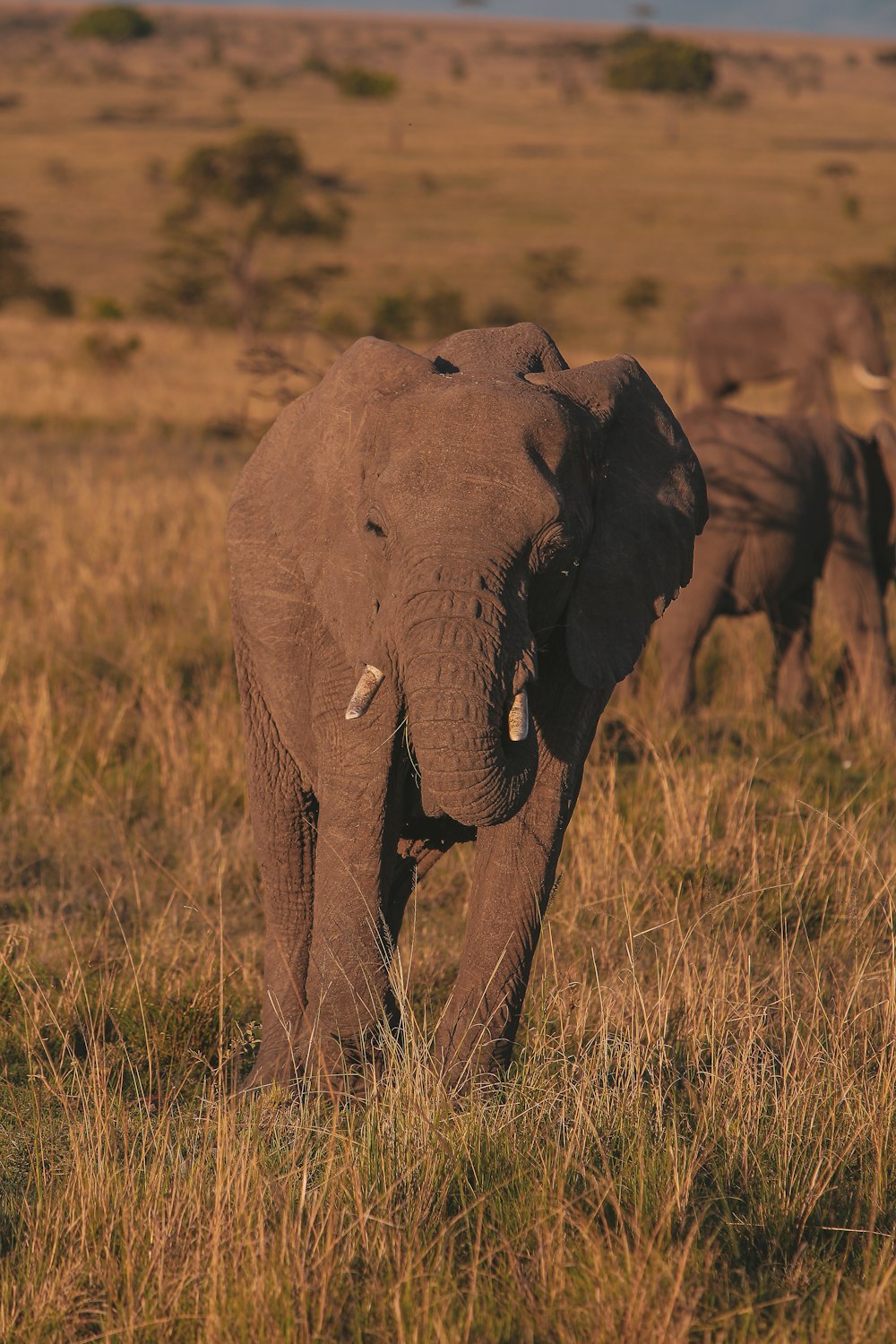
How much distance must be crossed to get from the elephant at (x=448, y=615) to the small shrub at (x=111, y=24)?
298 ft

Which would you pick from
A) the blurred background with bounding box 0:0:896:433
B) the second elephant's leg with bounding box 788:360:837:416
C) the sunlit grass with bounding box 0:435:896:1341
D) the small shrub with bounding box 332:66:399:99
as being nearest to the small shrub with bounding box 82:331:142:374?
the blurred background with bounding box 0:0:896:433

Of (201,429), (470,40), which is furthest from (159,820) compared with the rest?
(470,40)

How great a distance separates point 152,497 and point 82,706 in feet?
12.6

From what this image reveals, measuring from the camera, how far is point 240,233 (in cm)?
2762

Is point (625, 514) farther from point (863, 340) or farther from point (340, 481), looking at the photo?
point (863, 340)

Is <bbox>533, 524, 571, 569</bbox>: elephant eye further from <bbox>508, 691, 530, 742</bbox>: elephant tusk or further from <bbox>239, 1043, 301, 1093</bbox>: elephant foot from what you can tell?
<bbox>239, 1043, 301, 1093</bbox>: elephant foot

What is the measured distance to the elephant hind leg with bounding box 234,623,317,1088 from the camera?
384 cm

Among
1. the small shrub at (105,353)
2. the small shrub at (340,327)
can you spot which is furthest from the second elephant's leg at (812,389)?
the small shrub at (340,327)

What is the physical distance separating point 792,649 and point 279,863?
160 inches

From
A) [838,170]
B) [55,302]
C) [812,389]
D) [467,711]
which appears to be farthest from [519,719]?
[838,170]

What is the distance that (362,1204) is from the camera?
9.16ft

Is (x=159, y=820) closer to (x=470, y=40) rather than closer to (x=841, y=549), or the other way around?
(x=841, y=549)

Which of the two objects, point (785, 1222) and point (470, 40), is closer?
point (785, 1222)

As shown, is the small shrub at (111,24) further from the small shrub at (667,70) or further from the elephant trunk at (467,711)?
the elephant trunk at (467,711)
